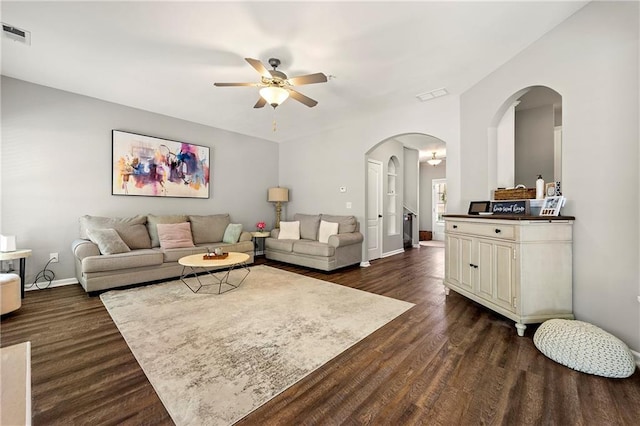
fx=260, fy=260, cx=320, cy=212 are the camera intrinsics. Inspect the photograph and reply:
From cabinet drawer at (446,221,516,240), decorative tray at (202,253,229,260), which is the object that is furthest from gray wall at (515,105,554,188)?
decorative tray at (202,253,229,260)

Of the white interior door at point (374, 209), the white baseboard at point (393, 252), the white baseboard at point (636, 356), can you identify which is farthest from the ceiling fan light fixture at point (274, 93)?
the white baseboard at point (393, 252)

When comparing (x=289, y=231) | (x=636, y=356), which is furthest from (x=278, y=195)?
(x=636, y=356)

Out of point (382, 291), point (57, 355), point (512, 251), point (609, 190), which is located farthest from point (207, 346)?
point (609, 190)

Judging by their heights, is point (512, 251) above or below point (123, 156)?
below

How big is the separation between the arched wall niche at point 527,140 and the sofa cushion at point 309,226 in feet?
10.2

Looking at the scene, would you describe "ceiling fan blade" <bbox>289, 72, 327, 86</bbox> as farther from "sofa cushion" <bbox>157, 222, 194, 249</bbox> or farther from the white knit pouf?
"sofa cushion" <bbox>157, 222, 194, 249</bbox>

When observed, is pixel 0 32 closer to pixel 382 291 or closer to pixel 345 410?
pixel 345 410

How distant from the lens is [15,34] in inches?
98.9

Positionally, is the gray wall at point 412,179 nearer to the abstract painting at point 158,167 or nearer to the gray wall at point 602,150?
the gray wall at point 602,150

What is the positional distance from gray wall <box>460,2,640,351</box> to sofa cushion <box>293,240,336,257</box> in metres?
2.98

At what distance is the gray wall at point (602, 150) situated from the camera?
6.21 feet

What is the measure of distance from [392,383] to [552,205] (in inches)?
83.8

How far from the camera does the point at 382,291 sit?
351cm

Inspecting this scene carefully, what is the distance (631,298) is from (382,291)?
2.20 metres
